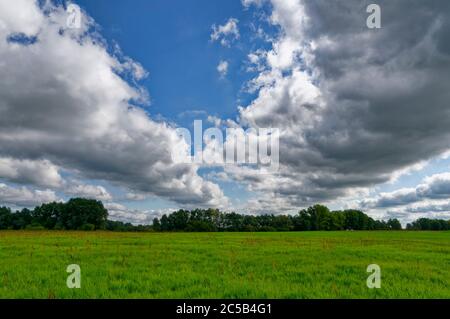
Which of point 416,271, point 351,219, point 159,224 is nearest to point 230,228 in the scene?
point 159,224

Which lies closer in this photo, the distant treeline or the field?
the field

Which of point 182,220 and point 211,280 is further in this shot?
point 182,220

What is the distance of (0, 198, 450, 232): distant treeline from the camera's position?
13312 centimetres

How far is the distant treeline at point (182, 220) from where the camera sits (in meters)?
133

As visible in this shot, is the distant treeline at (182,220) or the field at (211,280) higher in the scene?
the field at (211,280)

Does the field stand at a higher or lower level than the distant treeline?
higher

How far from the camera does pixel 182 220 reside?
151 m

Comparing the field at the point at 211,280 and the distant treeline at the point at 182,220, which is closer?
the field at the point at 211,280

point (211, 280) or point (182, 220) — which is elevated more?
point (211, 280)
